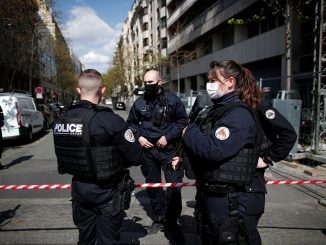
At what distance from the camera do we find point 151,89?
4441 mm

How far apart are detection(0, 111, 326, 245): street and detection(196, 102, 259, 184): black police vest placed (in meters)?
1.91

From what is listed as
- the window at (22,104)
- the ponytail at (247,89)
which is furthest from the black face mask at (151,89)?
the window at (22,104)

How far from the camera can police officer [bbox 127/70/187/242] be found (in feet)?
14.2

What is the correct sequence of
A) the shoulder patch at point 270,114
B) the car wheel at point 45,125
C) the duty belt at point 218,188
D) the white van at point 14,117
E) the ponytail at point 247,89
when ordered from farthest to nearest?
the car wheel at point 45,125 → the white van at point 14,117 → the shoulder patch at point 270,114 → the ponytail at point 247,89 → the duty belt at point 218,188

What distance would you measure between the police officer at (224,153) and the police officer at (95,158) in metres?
0.54

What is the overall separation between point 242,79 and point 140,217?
9.76 feet

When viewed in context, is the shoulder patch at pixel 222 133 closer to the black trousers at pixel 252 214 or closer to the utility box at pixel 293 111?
the black trousers at pixel 252 214

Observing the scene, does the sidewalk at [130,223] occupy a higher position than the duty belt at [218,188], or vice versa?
the duty belt at [218,188]

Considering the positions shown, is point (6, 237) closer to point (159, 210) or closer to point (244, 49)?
point (159, 210)

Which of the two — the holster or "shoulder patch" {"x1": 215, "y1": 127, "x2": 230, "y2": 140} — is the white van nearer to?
the holster

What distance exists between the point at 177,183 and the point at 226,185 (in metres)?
1.66

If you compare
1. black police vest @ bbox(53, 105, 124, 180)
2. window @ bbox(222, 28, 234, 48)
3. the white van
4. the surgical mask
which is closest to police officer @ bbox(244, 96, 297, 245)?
the surgical mask

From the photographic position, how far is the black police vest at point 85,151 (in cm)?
272

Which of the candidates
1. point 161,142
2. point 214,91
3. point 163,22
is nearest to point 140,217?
point 161,142
